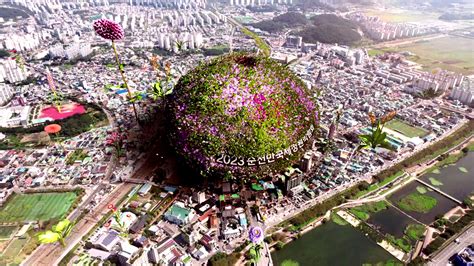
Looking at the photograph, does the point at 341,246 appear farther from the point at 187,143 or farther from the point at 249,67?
the point at 249,67

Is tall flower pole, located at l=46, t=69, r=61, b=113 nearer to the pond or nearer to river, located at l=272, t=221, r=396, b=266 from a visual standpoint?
river, located at l=272, t=221, r=396, b=266

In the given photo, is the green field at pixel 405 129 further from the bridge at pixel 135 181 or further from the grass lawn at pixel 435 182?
the bridge at pixel 135 181

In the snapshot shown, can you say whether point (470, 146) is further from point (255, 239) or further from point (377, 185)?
point (255, 239)

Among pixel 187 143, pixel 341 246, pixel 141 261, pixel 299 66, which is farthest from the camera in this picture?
pixel 299 66

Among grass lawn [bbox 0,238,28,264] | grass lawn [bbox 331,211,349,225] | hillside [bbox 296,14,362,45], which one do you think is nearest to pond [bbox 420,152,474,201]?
grass lawn [bbox 331,211,349,225]

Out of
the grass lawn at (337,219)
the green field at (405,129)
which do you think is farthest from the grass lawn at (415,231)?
the green field at (405,129)

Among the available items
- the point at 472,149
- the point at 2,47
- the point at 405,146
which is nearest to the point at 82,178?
the point at 405,146
